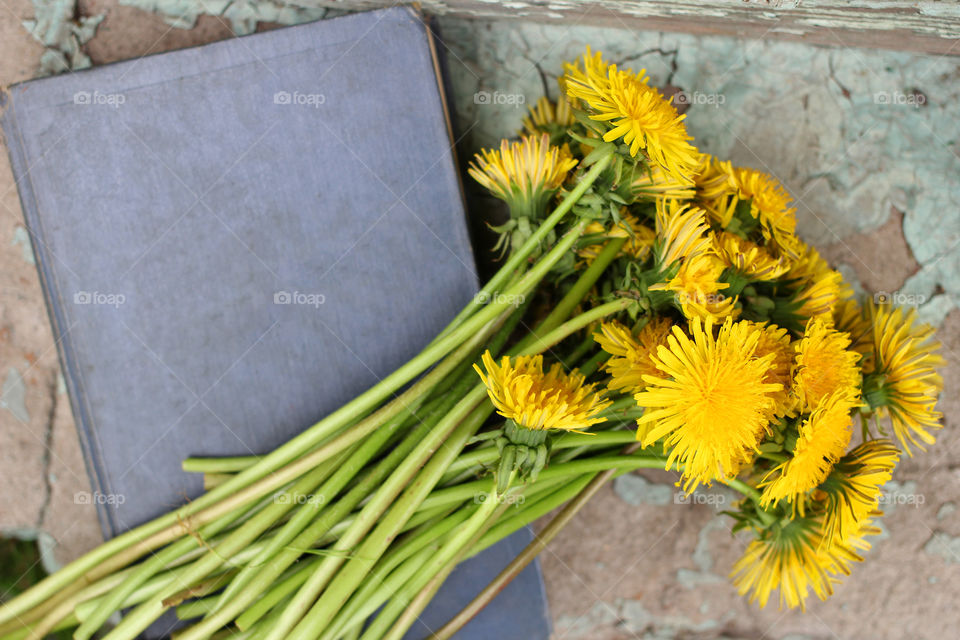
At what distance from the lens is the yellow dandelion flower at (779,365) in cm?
69

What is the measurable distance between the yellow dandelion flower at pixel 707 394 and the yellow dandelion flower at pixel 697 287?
0.02 meters

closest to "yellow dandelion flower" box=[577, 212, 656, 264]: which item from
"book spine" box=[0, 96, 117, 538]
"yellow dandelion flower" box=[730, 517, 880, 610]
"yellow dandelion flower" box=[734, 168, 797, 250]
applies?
"yellow dandelion flower" box=[734, 168, 797, 250]

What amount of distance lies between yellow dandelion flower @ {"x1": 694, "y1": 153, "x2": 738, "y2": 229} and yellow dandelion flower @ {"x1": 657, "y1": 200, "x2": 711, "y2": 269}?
0.07m

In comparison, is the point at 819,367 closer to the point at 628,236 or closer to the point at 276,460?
the point at 628,236

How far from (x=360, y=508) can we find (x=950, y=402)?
933 millimetres

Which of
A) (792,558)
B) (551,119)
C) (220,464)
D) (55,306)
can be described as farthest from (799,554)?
(55,306)

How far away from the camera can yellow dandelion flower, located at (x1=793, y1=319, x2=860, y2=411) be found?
2.23 ft

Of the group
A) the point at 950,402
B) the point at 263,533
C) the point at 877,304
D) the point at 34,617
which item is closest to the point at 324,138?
the point at 263,533

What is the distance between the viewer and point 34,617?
2.80ft

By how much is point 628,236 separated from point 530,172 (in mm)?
143

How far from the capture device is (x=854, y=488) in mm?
729

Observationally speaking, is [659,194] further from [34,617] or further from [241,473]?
[34,617]

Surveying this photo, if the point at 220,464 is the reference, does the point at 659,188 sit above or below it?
above

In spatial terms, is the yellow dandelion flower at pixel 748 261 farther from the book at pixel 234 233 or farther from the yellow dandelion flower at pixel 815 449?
the book at pixel 234 233
